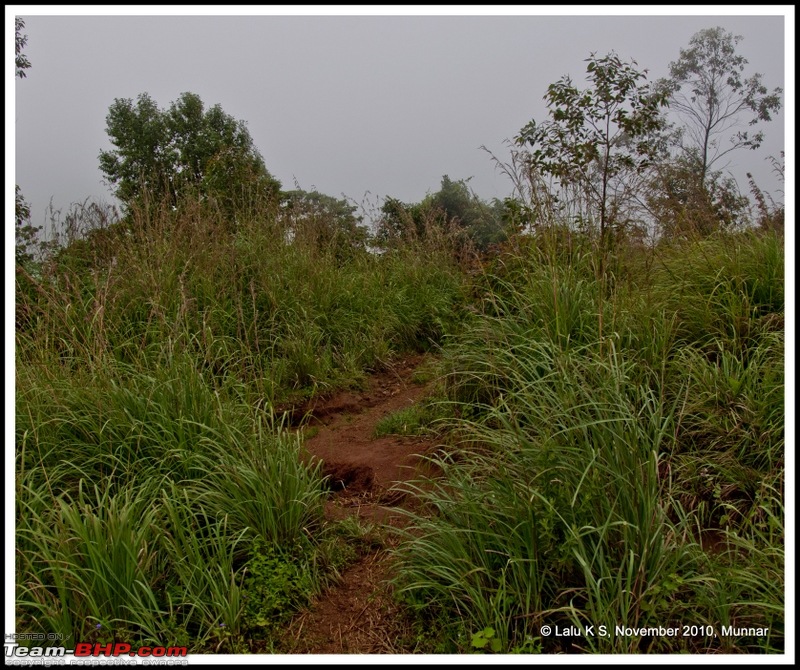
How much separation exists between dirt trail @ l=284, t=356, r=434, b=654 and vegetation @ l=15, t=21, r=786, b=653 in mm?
99

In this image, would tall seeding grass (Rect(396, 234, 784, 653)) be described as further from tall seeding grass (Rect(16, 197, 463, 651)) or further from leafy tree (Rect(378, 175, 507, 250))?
leafy tree (Rect(378, 175, 507, 250))

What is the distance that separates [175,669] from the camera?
201 cm

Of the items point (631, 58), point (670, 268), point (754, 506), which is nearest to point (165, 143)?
point (631, 58)

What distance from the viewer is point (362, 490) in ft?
11.1

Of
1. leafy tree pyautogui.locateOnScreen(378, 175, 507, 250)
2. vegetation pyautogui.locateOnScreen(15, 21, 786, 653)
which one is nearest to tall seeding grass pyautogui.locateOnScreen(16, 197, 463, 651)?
vegetation pyautogui.locateOnScreen(15, 21, 786, 653)

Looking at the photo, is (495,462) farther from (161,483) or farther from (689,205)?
(689,205)

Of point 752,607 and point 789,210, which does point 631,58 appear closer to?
point 789,210

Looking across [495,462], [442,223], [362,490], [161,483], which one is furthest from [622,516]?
[442,223]

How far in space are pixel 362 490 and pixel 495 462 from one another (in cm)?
127

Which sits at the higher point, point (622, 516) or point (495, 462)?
point (495, 462)

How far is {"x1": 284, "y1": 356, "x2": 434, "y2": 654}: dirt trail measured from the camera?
2268 millimetres

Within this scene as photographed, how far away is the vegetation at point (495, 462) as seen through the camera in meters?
2.06

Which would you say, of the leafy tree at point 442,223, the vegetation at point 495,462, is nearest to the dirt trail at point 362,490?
the vegetation at point 495,462

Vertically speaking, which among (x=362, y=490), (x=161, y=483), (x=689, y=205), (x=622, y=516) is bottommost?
(x=362, y=490)
